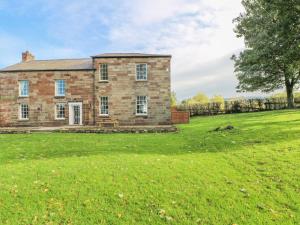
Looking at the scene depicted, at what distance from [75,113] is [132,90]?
20.4 ft

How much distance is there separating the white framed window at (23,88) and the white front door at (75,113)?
187 inches

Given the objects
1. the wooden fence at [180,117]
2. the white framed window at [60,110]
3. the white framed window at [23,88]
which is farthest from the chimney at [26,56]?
the wooden fence at [180,117]

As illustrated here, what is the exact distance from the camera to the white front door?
28.4m

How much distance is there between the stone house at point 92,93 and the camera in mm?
27797

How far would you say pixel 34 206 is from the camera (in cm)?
651

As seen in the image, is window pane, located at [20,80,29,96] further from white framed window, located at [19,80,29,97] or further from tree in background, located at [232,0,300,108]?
tree in background, located at [232,0,300,108]

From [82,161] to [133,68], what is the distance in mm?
18781

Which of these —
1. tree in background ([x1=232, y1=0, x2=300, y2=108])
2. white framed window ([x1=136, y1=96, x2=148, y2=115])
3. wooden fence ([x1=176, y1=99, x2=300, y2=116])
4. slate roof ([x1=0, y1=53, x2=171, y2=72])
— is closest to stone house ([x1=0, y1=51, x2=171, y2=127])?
white framed window ([x1=136, y1=96, x2=148, y2=115])

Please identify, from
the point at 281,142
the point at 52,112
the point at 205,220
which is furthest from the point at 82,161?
the point at 52,112

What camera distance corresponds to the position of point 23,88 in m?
28.9

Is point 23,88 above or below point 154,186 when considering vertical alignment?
above

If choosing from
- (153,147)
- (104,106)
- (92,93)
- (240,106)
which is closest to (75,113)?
(92,93)

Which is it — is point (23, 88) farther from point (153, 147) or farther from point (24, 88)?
point (153, 147)

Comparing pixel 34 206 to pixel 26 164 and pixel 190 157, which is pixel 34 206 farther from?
pixel 190 157
